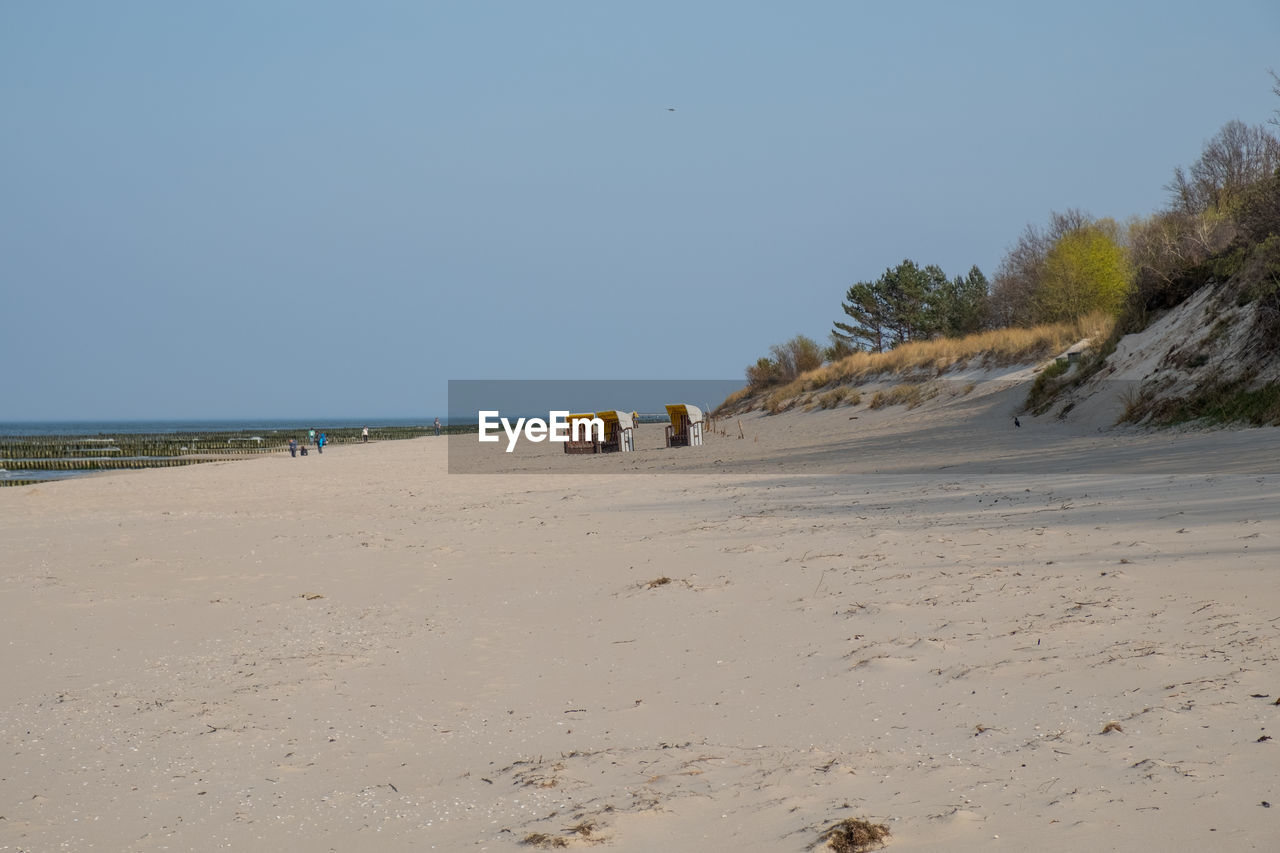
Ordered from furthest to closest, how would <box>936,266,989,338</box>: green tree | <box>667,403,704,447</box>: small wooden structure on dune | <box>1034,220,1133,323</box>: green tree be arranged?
<box>936,266,989,338</box>: green tree < <box>1034,220,1133,323</box>: green tree < <box>667,403,704,447</box>: small wooden structure on dune

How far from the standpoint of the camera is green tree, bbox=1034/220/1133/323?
3484 centimetres

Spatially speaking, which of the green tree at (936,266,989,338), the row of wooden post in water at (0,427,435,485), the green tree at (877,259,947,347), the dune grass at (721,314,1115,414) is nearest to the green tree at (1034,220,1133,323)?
the dune grass at (721,314,1115,414)

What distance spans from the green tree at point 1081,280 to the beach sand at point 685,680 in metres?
27.0

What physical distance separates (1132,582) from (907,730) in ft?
8.48

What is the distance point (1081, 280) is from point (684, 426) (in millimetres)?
17176

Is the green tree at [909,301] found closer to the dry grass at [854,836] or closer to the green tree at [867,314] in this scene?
the green tree at [867,314]

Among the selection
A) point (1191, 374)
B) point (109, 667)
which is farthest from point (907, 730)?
point (1191, 374)

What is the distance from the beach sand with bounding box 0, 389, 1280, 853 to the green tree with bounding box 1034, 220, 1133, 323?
27030mm

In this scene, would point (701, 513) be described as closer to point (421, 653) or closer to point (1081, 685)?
point (421, 653)

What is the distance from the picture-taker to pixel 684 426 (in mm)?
28547

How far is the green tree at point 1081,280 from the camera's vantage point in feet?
114

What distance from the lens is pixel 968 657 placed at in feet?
16.0

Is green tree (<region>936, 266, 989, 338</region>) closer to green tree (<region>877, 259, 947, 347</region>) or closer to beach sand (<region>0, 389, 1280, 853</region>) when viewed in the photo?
green tree (<region>877, 259, 947, 347</region>)
